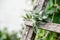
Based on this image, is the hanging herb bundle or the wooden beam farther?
the hanging herb bundle

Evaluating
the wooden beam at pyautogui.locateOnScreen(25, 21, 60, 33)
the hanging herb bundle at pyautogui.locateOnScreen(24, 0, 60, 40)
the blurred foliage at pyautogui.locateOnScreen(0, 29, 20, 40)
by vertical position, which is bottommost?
the blurred foliage at pyautogui.locateOnScreen(0, 29, 20, 40)

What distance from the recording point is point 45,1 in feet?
3.73

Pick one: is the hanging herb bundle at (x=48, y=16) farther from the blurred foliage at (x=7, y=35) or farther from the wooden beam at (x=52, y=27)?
the blurred foliage at (x=7, y=35)

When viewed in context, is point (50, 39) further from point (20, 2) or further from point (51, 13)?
point (20, 2)

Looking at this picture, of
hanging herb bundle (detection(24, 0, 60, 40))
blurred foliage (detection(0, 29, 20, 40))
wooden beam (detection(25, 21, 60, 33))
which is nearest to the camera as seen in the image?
wooden beam (detection(25, 21, 60, 33))

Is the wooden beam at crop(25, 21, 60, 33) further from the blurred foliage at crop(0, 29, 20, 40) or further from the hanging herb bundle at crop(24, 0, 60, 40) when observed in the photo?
the blurred foliage at crop(0, 29, 20, 40)

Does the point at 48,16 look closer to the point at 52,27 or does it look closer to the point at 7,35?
the point at 52,27

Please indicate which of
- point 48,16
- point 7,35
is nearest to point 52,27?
point 48,16

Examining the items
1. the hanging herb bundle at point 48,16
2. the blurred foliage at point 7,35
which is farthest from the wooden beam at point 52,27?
the blurred foliage at point 7,35

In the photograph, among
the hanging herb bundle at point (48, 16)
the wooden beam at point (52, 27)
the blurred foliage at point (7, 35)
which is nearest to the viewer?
the wooden beam at point (52, 27)

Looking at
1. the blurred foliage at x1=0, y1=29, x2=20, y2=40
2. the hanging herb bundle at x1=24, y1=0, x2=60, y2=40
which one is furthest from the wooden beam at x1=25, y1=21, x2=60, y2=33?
the blurred foliage at x1=0, y1=29, x2=20, y2=40

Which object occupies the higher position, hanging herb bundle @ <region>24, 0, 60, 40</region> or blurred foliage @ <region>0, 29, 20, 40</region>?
hanging herb bundle @ <region>24, 0, 60, 40</region>

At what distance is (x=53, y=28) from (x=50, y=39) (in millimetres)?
139

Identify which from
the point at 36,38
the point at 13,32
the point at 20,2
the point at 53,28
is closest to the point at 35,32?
the point at 36,38
